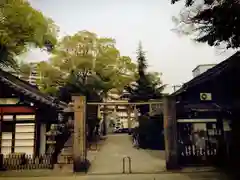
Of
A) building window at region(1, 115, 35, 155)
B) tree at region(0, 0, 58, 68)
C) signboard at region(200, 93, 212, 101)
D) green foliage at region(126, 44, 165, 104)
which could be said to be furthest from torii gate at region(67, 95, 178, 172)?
green foliage at region(126, 44, 165, 104)

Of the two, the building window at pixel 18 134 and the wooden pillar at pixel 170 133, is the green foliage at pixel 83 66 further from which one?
the wooden pillar at pixel 170 133

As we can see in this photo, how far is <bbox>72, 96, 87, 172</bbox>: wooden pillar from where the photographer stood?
40.8 feet

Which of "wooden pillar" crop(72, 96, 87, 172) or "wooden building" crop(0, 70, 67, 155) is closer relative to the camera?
"wooden pillar" crop(72, 96, 87, 172)

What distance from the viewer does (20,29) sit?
2219 cm

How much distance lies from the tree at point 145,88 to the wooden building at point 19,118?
17185 mm

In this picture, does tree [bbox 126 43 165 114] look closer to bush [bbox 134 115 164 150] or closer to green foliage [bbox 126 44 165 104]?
green foliage [bbox 126 44 165 104]

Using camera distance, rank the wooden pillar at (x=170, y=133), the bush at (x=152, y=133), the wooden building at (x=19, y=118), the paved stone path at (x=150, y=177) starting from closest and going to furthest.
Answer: the paved stone path at (x=150, y=177) → the wooden pillar at (x=170, y=133) → the wooden building at (x=19, y=118) → the bush at (x=152, y=133)

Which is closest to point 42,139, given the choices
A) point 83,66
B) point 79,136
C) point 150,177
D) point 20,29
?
point 79,136

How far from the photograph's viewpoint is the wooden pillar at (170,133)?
12430 millimetres

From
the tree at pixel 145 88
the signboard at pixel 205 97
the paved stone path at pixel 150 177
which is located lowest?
the paved stone path at pixel 150 177

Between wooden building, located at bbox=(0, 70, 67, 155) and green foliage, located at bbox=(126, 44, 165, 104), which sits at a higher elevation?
green foliage, located at bbox=(126, 44, 165, 104)

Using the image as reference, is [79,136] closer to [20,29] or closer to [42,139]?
[42,139]

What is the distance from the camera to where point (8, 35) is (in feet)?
71.7

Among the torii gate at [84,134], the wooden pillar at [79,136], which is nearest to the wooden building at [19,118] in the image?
the wooden pillar at [79,136]
